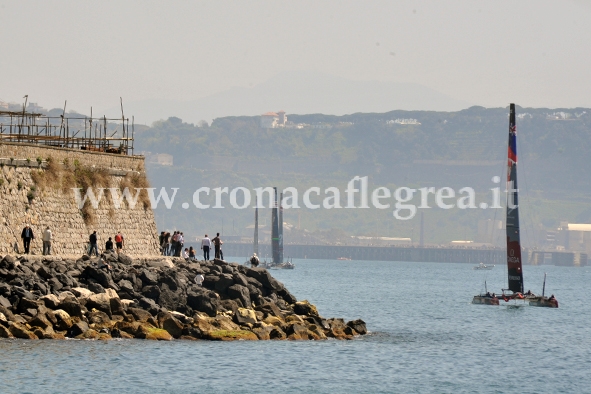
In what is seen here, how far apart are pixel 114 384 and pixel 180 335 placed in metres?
6.27

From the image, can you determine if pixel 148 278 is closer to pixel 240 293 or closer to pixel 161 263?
pixel 240 293

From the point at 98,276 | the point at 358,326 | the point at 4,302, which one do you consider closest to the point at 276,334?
the point at 358,326

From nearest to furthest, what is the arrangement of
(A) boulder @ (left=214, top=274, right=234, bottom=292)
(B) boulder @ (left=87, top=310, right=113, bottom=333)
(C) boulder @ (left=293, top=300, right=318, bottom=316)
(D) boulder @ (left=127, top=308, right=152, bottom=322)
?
(B) boulder @ (left=87, top=310, right=113, bottom=333), (D) boulder @ (left=127, top=308, right=152, bottom=322), (A) boulder @ (left=214, top=274, right=234, bottom=292), (C) boulder @ (left=293, top=300, right=318, bottom=316)

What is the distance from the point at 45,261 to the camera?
3562 centimetres

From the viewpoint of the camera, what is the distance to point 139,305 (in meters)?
35.0

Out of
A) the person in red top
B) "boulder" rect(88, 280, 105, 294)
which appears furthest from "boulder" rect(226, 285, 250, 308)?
"boulder" rect(88, 280, 105, 294)

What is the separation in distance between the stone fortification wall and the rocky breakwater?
1.87 metres

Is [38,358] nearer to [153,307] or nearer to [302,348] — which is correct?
[153,307]

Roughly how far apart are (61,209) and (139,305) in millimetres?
6430

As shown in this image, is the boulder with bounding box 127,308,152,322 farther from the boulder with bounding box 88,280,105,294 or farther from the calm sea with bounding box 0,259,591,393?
the calm sea with bounding box 0,259,591,393

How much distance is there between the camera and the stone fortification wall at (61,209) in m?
37.2

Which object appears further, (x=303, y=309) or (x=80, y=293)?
(x=303, y=309)

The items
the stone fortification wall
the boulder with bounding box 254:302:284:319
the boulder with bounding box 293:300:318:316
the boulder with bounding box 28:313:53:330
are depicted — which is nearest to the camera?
the boulder with bounding box 28:313:53:330

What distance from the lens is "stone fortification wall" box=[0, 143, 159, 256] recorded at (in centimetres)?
3722
